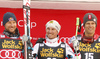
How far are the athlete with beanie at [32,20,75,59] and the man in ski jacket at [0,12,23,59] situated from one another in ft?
0.82

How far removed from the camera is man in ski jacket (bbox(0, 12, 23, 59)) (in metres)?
2.12

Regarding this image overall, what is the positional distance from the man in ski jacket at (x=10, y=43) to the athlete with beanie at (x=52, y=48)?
25 cm

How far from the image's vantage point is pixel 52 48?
211cm

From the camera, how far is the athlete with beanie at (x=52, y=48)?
2.09m

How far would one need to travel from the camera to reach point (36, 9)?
319 centimetres

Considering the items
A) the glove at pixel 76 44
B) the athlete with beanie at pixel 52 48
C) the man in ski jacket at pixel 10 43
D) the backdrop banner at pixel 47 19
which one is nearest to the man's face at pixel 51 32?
the athlete with beanie at pixel 52 48

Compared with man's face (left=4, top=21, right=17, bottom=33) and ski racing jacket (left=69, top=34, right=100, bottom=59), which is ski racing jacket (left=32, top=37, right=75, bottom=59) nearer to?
ski racing jacket (left=69, top=34, right=100, bottom=59)

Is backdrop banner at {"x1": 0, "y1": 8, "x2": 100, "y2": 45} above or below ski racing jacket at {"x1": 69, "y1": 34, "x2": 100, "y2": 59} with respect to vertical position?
above

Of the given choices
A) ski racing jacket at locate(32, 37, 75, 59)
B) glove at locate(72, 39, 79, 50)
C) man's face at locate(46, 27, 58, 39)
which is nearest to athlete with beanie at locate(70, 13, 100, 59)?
glove at locate(72, 39, 79, 50)

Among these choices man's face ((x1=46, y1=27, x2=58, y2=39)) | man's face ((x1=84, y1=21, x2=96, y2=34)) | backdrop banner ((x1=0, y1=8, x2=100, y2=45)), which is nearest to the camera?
man's face ((x1=46, y1=27, x2=58, y2=39))

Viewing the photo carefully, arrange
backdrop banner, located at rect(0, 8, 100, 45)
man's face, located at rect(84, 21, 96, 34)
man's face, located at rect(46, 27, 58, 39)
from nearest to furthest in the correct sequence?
man's face, located at rect(46, 27, 58, 39) < man's face, located at rect(84, 21, 96, 34) < backdrop banner, located at rect(0, 8, 100, 45)

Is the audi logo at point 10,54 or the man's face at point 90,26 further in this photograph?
the man's face at point 90,26

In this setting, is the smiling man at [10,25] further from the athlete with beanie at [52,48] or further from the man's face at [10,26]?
the athlete with beanie at [52,48]

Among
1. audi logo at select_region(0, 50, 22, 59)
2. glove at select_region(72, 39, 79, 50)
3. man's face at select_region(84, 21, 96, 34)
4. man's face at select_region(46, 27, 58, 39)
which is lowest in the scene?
audi logo at select_region(0, 50, 22, 59)
